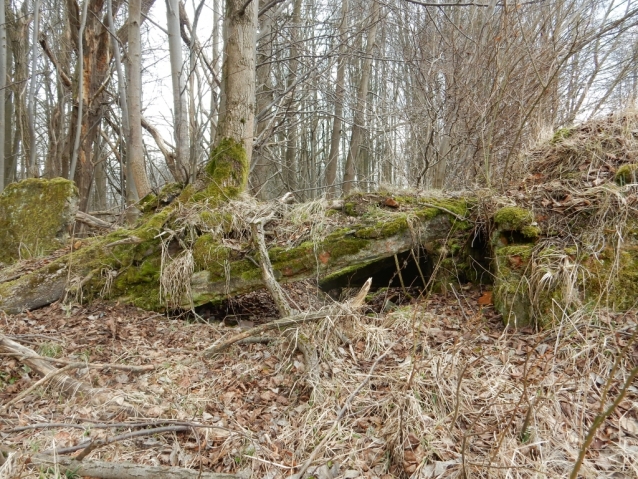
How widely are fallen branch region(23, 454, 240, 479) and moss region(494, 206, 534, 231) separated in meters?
3.04

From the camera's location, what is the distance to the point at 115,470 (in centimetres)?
211

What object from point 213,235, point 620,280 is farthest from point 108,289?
point 620,280

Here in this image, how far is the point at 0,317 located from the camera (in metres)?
3.97

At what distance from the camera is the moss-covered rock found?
215 inches

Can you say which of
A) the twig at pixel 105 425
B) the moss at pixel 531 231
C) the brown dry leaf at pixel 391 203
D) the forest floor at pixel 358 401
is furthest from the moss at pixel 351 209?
the twig at pixel 105 425

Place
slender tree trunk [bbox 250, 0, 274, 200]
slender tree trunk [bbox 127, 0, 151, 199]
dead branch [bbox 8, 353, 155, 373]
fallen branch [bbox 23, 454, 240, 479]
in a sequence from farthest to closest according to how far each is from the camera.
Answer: slender tree trunk [bbox 250, 0, 274, 200] → slender tree trunk [bbox 127, 0, 151, 199] → dead branch [bbox 8, 353, 155, 373] → fallen branch [bbox 23, 454, 240, 479]

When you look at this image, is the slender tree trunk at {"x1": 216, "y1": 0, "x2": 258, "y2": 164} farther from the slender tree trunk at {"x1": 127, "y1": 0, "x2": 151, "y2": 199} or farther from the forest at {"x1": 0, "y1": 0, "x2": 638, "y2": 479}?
the slender tree trunk at {"x1": 127, "y1": 0, "x2": 151, "y2": 199}

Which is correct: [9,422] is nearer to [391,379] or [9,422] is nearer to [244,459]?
[244,459]

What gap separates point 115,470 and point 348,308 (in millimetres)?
1912

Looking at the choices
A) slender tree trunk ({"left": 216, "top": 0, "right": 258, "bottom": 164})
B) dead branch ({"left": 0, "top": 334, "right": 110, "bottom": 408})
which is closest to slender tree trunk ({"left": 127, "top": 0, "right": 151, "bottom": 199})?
slender tree trunk ({"left": 216, "top": 0, "right": 258, "bottom": 164})

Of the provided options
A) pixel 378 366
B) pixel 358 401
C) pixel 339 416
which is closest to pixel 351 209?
pixel 378 366

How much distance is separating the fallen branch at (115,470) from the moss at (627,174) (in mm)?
3933

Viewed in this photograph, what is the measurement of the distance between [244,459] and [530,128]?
18.6 feet

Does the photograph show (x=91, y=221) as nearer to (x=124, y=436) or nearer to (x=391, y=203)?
(x=391, y=203)
